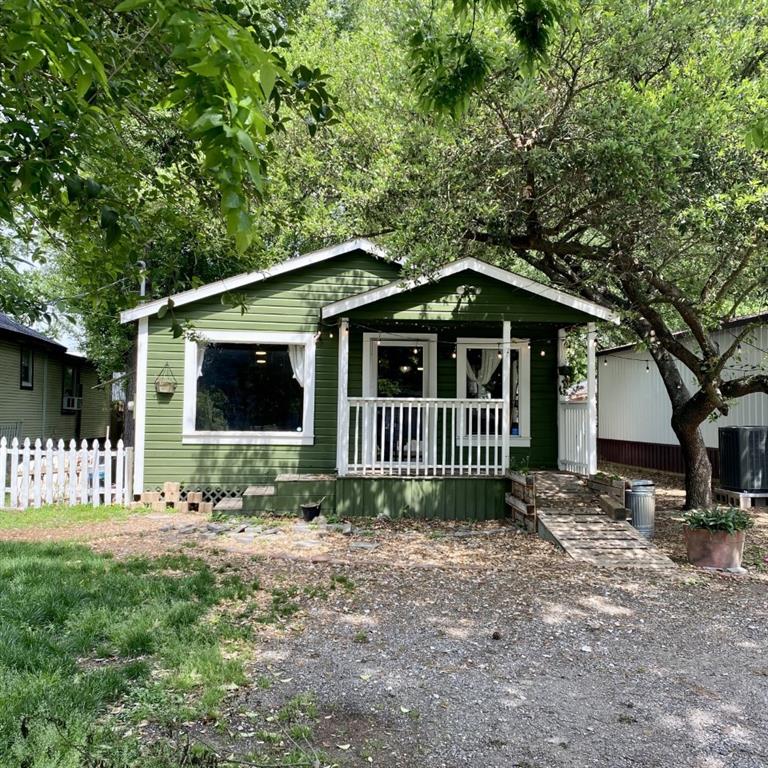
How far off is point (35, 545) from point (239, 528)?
7.59ft

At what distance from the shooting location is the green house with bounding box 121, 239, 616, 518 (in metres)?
8.99

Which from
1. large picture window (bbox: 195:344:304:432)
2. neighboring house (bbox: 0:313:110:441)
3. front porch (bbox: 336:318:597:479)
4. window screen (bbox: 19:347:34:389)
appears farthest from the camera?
window screen (bbox: 19:347:34:389)

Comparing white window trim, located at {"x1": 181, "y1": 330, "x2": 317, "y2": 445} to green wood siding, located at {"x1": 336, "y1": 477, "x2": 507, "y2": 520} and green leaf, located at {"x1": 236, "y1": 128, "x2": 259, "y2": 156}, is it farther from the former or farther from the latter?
green leaf, located at {"x1": 236, "y1": 128, "x2": 259, "y2": 156}

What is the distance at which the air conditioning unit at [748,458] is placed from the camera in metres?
10.0

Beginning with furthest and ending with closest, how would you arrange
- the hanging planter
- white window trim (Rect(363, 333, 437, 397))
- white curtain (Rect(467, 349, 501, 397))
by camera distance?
white curtain (Rect(467, 349, 501, 397))
white window trim (Rect(363, 333, 437, 397))
the hanging planter

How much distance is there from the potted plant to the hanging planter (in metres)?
7.45

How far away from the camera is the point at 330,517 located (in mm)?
8758

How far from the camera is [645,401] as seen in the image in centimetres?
1608

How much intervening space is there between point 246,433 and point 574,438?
5.25m

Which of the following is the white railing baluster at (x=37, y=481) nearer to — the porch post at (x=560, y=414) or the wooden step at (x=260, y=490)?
the wooden step at (x=260, y=490)

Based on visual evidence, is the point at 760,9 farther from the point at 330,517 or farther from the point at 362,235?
the point at 330,517

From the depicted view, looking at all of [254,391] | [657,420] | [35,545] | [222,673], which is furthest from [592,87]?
[657,420]

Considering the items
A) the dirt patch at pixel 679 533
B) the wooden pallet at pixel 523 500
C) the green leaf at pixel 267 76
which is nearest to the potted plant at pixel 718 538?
the dirt patch at pixel 679 533

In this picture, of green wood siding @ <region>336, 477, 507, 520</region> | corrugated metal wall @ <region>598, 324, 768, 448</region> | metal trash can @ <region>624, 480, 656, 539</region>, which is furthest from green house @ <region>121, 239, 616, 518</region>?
corrugated metal wall @ <region>598, 324, 768, 448</region>
